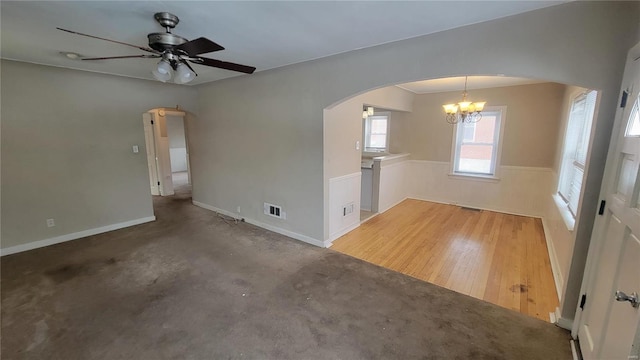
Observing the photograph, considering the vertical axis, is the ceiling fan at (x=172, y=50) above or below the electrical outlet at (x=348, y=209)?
above

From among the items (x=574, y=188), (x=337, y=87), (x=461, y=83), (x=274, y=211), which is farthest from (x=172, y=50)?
(x=461, y=83)

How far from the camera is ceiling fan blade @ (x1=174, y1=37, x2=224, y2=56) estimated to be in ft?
5.76

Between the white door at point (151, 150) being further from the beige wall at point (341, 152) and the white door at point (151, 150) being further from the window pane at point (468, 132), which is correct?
the window pane at point (468, 132)

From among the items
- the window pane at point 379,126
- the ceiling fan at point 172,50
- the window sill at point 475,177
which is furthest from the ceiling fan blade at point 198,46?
the window sill at point 475,177

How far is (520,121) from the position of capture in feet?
16.1

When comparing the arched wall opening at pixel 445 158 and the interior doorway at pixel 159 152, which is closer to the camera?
the arched wall opening at pixel 445 158

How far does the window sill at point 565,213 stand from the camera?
2535 millimetres

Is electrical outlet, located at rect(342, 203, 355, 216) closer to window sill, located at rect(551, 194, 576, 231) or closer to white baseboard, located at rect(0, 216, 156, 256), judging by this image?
window sill, located at rect(551, 194, 576, 231)

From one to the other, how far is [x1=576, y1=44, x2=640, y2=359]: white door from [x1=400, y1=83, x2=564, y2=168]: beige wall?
3.74m

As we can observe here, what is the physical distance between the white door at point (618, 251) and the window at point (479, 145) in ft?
12.9

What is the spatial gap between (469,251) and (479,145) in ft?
9.87

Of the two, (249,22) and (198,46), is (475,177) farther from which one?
(198,46)

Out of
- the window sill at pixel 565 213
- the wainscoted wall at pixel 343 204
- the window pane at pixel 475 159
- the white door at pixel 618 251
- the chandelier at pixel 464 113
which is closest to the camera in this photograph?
the white door at pixel 618 251

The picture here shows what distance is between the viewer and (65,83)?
12.0 feet
